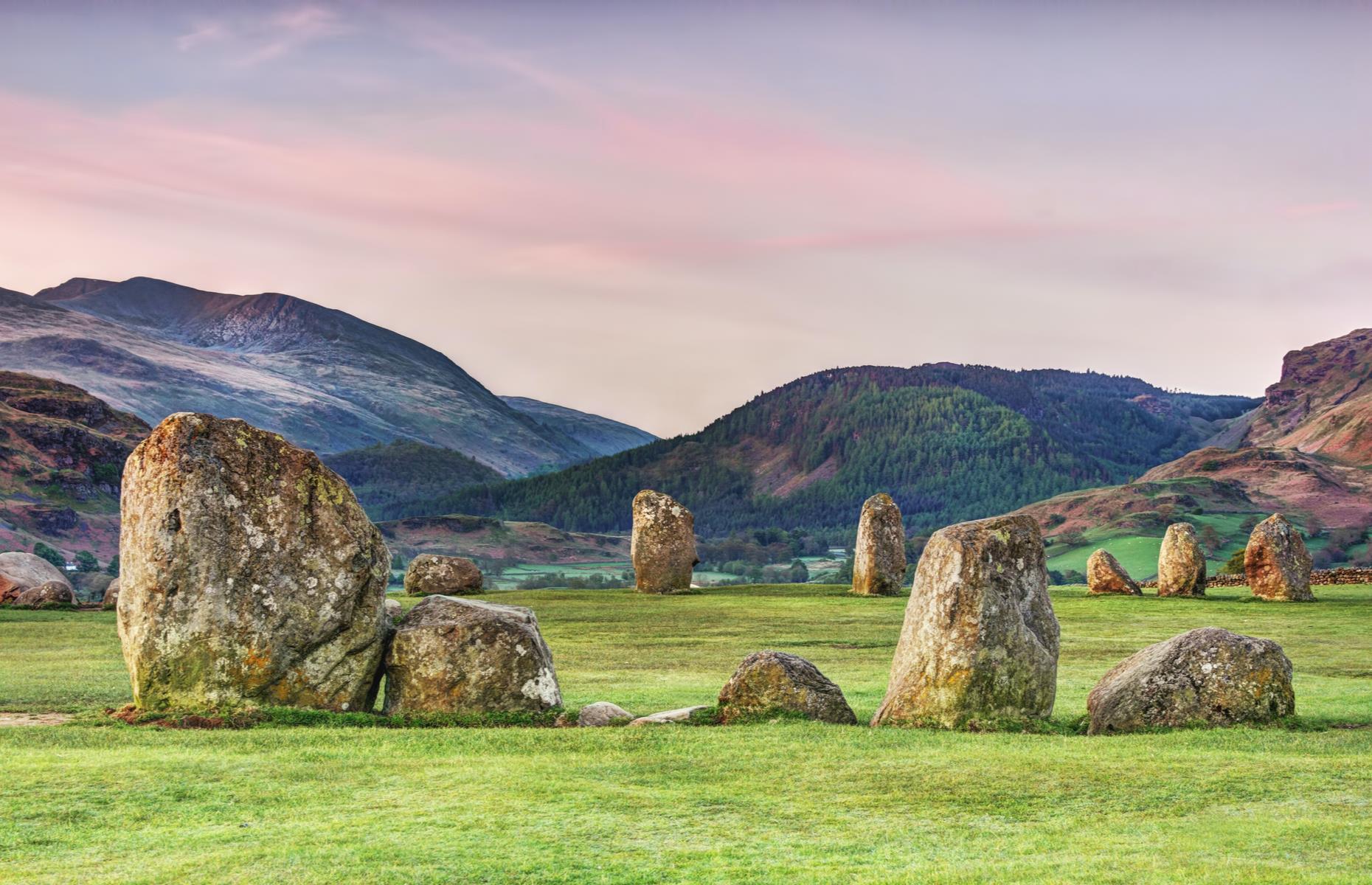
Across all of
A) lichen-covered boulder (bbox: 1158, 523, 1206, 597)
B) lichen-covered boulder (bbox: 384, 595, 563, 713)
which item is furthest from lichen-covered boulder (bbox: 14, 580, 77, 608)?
lichen-covered boulder (bbox: 1158, 523, 1206, 597)

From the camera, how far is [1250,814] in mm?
13320

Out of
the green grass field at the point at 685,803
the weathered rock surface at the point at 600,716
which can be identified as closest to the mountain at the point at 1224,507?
the weathered rock surface at the point at 600,716

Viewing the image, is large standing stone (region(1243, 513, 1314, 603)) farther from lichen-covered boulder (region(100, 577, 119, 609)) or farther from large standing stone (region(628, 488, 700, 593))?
lichen-covered boulder (region(100, 577, 119, 609))

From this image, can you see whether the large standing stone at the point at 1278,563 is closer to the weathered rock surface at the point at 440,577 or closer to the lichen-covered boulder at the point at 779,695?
the weathered rock surface at the point at 440,577

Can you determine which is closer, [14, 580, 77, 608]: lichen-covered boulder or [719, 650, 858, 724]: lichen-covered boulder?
[719, 650, 858, 724]: lichen-covered boulder

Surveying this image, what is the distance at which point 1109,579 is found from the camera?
56906 millimetres

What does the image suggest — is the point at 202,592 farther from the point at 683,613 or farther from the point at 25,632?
the point at 683,613

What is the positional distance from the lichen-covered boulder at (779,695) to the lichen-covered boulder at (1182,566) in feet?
124

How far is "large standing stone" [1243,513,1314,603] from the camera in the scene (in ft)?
164

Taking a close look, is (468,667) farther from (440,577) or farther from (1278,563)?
(1278,563)

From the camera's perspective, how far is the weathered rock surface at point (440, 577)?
55625mm

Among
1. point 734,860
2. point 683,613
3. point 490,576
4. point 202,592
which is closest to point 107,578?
point 683,613

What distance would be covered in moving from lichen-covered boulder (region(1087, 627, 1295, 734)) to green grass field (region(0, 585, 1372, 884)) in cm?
64

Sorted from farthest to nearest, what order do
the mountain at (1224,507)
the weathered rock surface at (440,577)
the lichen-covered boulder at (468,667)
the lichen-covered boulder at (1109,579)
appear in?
the mountain at (1224,507)
the lichen-covered boulder at (1109,579)
the weathered rock surface at (440,577)
the lichen-covered boulder at (468,667)
